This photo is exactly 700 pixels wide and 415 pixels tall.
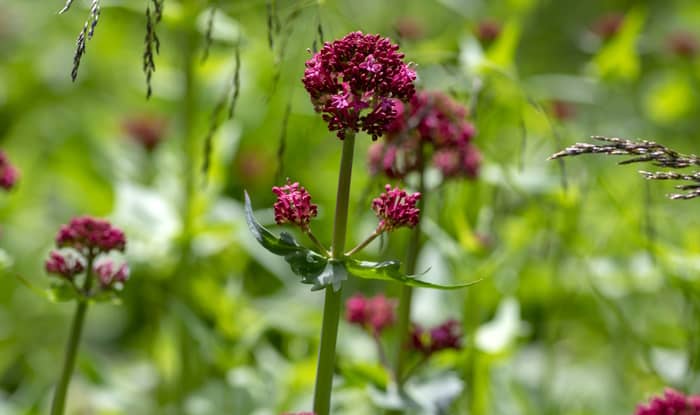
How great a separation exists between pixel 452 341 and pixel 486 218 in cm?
67

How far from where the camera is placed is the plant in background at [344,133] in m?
1.05

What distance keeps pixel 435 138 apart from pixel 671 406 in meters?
0.62

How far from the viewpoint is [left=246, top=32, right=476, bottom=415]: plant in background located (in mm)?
1051

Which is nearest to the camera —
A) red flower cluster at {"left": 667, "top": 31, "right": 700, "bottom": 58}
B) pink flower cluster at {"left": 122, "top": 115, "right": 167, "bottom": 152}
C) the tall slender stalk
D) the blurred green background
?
the tall slender stalk

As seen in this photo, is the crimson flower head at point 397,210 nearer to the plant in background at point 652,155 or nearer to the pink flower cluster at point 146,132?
the plant in background at point 652,155

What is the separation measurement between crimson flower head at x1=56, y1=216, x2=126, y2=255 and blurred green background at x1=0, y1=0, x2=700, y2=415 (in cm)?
11

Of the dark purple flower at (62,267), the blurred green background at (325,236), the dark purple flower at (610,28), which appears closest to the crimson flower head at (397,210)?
the blurred green background at (325,236)

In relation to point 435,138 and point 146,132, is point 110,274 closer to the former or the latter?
point 435,138

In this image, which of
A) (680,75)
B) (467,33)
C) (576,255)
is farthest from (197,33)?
(680,75)

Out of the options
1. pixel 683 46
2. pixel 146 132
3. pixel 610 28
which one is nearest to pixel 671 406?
pixel 610 28

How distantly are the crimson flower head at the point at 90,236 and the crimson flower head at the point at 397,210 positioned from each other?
440 millimetres

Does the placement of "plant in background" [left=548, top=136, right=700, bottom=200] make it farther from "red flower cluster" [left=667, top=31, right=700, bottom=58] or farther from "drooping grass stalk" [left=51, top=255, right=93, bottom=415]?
"red flower cluster" [left=667, top=31, right=700, bottom=58]

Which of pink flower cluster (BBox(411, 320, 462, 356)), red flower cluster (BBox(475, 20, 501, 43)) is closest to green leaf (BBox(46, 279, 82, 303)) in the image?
pink flower cluster (BBox(411, 320, 462, 356))

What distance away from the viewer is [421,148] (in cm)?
160
